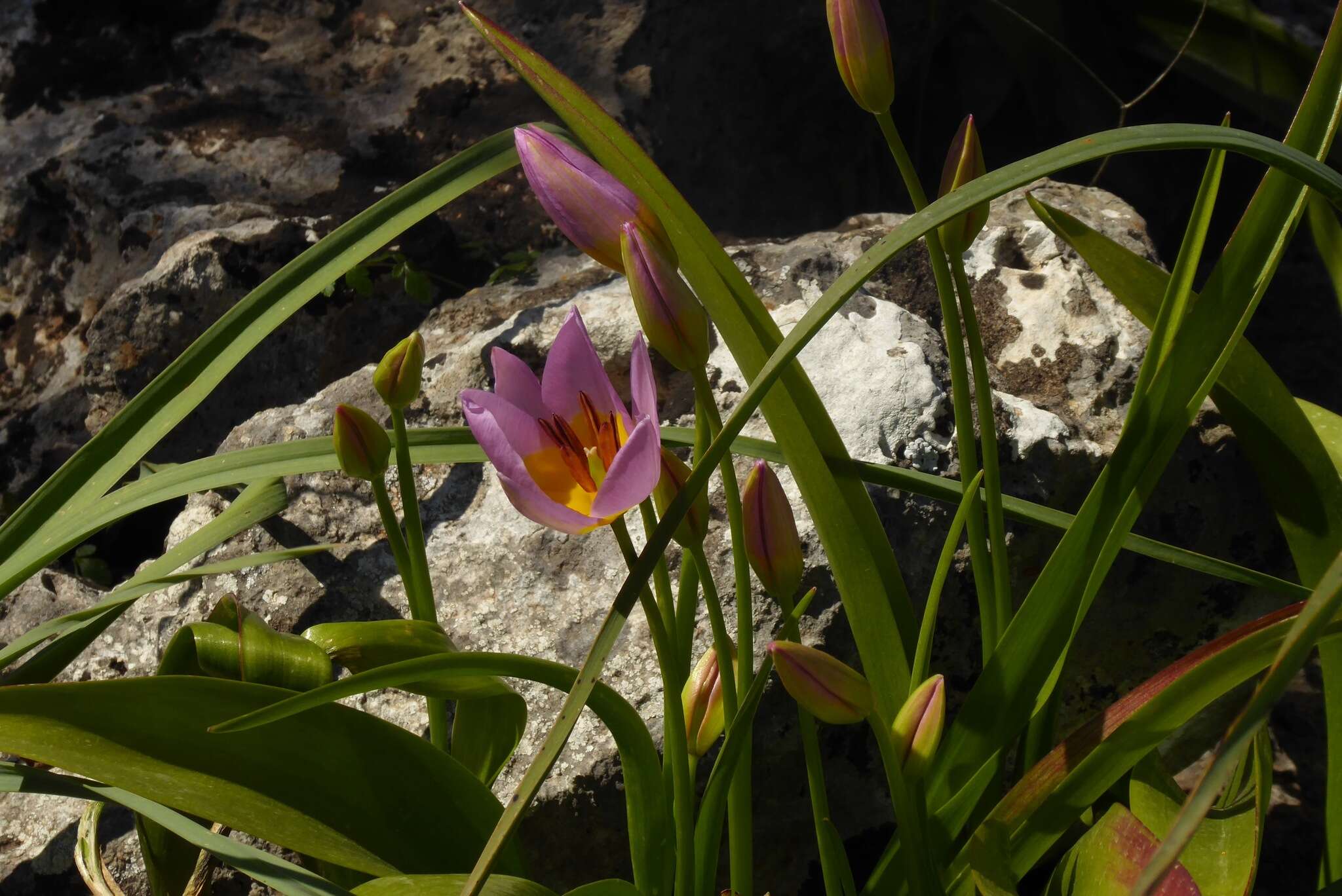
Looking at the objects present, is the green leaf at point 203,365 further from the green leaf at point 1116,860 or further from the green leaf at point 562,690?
the green leaf at point 1116,860

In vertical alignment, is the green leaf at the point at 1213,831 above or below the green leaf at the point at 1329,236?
below

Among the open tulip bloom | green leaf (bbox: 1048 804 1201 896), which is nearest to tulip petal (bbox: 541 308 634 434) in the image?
the open tulip bloom

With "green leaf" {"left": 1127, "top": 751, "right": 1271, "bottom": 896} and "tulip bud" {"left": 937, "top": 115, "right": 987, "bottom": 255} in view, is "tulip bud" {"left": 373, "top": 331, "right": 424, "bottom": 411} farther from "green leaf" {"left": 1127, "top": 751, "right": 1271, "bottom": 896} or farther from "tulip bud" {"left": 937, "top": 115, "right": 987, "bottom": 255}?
"green leaf" {"left": 1127, "top": 751, "right": 1271, "bottom": 896}

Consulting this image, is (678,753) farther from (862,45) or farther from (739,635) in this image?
(862,45)

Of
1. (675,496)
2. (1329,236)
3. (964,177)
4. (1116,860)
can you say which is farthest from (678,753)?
(1329,236)

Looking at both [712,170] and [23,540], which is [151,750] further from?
[712,170]

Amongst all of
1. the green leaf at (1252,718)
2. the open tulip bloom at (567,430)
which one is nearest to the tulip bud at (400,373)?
the open tulip bloom at (567,430)

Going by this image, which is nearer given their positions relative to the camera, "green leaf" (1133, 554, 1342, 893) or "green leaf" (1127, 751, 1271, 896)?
"green leaf" (1133, 554, 1342, 893)
